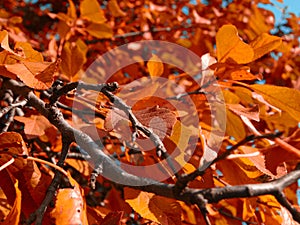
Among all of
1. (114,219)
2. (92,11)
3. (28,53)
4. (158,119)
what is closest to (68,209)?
(114,219)

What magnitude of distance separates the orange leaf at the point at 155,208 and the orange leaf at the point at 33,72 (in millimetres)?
215

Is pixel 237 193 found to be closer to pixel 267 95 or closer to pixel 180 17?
pixel 267 95

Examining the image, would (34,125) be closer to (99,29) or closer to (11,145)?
(11,145)

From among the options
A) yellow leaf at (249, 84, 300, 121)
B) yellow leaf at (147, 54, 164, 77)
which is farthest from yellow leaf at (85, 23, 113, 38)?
yellow leaf at (249, 84, 300, 121)

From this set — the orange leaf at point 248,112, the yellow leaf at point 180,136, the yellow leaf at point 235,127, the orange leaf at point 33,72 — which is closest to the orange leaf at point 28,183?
the orange leaf at point 33,72

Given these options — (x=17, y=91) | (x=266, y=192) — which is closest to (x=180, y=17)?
(x=17, y=91)

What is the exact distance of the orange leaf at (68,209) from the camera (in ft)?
1.64

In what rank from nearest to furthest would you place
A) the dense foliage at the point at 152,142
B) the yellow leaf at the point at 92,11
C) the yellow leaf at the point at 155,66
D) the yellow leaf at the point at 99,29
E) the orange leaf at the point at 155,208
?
the dense foliage at the point at 152,142 → the orange leaf at the point at 155,208 → the yellow leaf at the point at 155,66 → the yellow leaf at the point at 92,11 → the yellow leaf at the point at 99,29

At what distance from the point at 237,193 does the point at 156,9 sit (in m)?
1.70

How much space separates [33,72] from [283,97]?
0.41 m

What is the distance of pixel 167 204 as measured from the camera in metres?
0.63

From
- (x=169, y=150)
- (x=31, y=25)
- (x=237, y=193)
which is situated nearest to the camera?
(x=237, y=193)

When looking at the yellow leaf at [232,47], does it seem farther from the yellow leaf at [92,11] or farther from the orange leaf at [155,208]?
the yellow leaf at [92,11]

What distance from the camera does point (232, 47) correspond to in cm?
76
